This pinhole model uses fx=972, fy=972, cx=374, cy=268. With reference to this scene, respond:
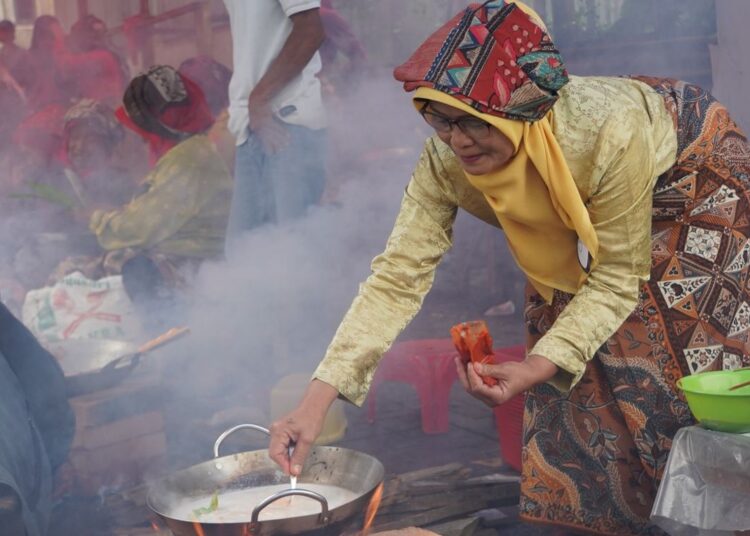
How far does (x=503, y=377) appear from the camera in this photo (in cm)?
229

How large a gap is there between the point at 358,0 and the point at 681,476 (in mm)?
4146

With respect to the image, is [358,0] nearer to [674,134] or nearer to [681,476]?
[674,134]

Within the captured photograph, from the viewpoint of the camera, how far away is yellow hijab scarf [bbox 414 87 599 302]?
2350 millimetres

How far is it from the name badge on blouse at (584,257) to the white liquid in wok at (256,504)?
2.74 feet

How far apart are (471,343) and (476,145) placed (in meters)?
0.48

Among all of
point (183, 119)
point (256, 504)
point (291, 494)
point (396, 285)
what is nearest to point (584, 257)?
point (396, 285)

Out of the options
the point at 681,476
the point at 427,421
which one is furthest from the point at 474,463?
the point at 681,476

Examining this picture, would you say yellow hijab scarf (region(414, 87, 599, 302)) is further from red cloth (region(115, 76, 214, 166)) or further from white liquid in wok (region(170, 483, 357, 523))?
red cloth (region(115, 76, 214, 166))

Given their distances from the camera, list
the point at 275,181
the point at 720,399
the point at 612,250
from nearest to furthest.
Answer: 1. the point at 720,399
2. the point at 612,250
3. the point at 275,181

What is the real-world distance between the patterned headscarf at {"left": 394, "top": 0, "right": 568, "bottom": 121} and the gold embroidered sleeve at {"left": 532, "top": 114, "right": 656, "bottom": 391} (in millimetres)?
241

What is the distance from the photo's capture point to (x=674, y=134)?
2.68 meters

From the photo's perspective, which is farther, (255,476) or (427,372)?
(427,372)

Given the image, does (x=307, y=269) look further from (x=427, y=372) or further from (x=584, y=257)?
(x=584, y=257)

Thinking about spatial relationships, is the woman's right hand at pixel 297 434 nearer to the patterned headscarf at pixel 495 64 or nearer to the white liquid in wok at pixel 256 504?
the white liquid in wok at pixel 256 504
